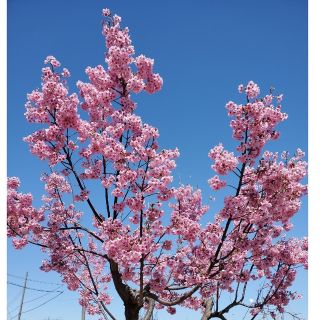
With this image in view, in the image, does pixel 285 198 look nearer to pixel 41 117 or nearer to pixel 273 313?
pixel 273 313

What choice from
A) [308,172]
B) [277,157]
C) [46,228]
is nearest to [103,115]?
[46,228]

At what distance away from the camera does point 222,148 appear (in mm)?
8508

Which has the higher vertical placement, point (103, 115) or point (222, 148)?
point (103, 115)

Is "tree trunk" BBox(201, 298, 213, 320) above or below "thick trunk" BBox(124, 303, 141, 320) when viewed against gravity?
above

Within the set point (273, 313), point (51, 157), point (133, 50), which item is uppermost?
point (133, 50)

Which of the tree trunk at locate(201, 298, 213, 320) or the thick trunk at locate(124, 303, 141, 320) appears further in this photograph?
the tree trunk at locate(201, 298, 213, 320)

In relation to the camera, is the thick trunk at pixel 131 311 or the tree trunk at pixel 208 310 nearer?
the thick trunk at pixel 131 311

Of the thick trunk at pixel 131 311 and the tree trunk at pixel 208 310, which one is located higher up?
the tree trunk at pixel 208 310

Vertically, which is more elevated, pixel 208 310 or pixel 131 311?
pixel 208 310

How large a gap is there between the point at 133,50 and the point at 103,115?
64.6 inches

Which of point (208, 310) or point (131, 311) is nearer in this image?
point (131, 311)
